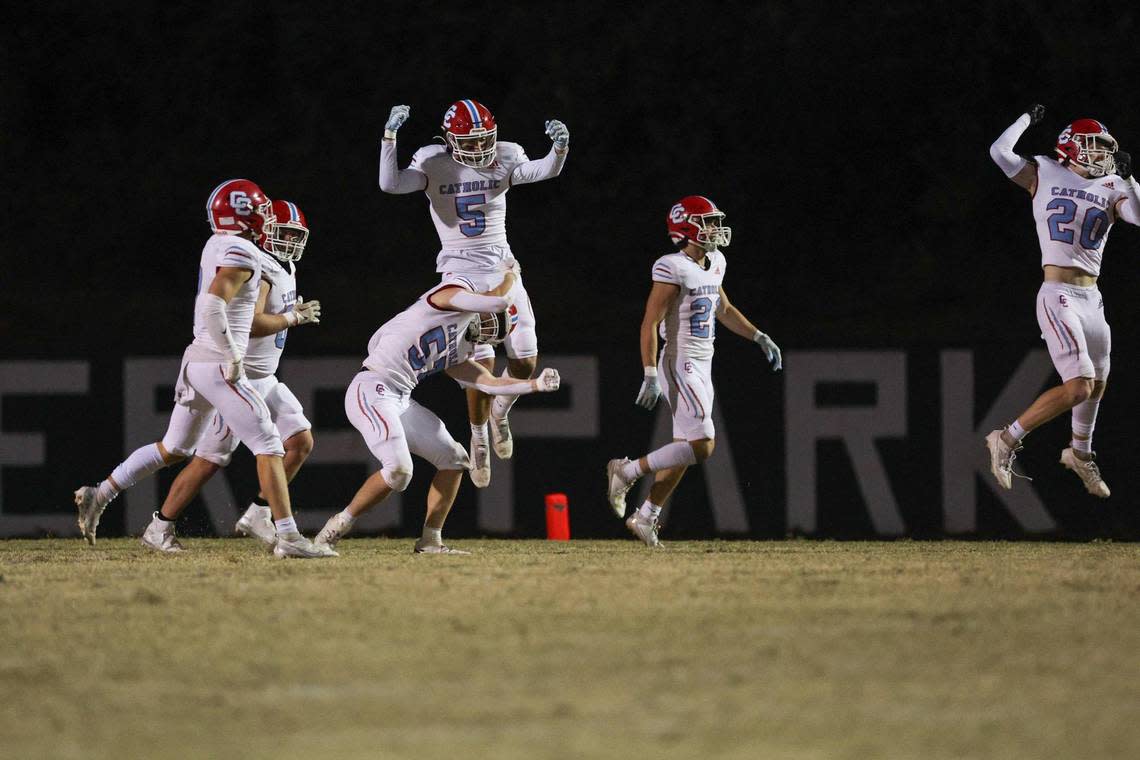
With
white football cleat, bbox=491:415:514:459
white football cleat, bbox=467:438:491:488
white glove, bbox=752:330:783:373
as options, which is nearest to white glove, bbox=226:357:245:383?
white football cleat, bbox=467:438:491:488

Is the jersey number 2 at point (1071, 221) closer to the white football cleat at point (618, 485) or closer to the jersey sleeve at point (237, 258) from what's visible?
the white football cleat at point (618, 485)

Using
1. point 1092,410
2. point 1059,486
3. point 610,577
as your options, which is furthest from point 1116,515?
point 610,577

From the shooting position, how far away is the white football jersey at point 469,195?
38.8 feet

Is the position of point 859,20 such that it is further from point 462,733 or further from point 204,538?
point 462,733

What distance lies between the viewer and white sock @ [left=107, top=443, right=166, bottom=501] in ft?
37.0

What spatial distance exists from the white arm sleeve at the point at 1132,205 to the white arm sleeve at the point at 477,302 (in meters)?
4.23

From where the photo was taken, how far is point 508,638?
263 inches

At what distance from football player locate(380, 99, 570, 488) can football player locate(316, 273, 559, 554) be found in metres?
1.04

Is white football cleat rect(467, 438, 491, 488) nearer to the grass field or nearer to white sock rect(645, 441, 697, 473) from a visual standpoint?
white sock rect(645, 441, 697, 473)

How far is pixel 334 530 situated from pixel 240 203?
2.02m

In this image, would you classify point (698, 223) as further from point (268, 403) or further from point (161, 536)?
point (161, 536)

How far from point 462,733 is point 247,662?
1468 mm

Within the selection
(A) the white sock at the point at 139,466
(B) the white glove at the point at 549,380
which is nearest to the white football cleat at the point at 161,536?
(A) the white sock at the point at 139,466

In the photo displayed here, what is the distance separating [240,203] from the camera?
404 inches
